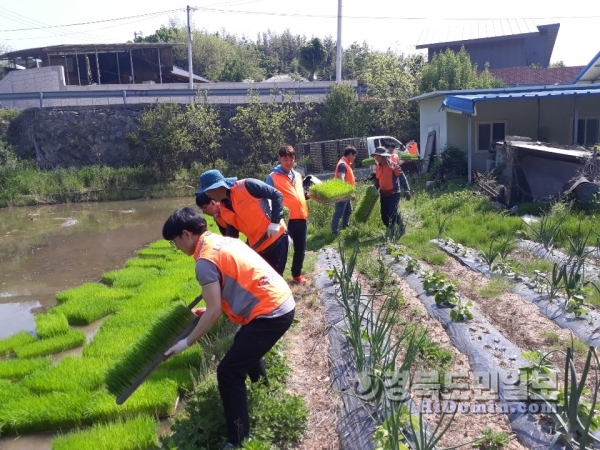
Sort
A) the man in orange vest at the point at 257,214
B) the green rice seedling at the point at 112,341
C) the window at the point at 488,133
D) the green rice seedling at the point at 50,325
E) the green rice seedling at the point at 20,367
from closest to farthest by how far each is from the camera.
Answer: the man in orange vest at the point at 257,214 → the green rice seedling at the point at 20,367 → the green rice seedling at the point at 112,341 → the green rice seedling at the point at 50,325 → the window at the point at 488,133

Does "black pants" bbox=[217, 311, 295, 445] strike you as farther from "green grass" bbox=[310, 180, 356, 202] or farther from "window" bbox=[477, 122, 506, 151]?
"window" bbox=[477, 122, 506, 151]

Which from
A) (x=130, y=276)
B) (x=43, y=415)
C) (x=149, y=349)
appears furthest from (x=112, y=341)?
(x=130, y=276)

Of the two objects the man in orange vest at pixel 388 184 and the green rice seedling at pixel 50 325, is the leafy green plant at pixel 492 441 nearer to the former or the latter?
the green rice seedling at pixel 50 325

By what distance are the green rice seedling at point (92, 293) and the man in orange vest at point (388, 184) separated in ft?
12.8

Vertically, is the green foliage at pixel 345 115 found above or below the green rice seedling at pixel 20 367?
above

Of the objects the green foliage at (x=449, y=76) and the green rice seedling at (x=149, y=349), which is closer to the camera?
the green rice seedling at (x=149, y=349)

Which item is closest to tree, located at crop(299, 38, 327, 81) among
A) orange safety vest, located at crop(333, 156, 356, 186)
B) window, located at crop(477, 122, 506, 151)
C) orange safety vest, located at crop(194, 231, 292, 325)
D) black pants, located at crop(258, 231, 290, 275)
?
window, located at crop(477, 122, 506, 151)

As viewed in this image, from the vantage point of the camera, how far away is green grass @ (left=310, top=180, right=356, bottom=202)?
7534 millimetres

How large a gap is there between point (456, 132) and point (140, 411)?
48.6 feet

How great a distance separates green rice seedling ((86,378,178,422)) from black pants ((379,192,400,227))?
15.4ft

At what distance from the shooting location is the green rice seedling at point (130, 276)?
8367 millimetres

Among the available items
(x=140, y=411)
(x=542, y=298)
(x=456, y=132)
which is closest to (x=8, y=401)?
(x=140, y=411)

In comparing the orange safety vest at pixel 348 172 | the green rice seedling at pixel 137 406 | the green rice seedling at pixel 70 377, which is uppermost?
the orange safety vest at pixel 348 172

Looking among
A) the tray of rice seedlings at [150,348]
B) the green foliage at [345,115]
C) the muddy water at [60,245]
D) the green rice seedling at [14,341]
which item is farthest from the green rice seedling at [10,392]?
the green foliage at [345,115]
